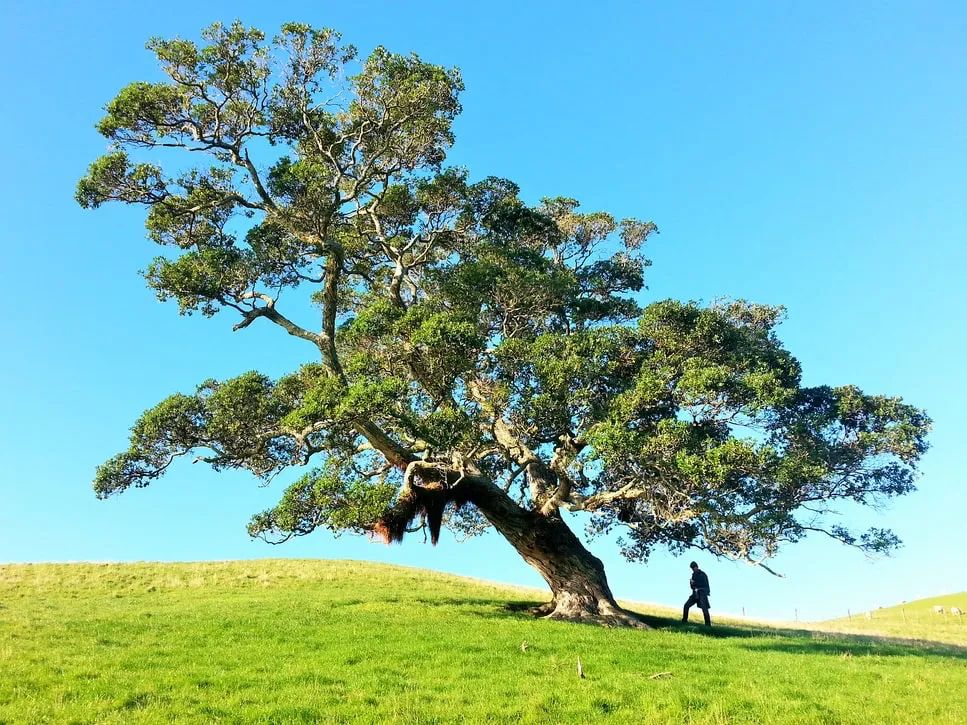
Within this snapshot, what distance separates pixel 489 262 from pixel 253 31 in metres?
10.2

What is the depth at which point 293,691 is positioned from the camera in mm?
14336

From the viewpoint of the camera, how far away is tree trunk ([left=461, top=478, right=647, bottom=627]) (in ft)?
81.1

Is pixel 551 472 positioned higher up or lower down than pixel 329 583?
higher up

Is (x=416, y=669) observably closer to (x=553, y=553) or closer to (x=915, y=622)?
(x=553, y=553)

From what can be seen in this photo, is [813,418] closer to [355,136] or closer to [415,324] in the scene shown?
[415,324]

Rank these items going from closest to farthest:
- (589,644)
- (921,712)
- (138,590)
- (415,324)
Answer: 1. (921,712)
2. (589,644)
3. (415,324)
4. (138,590)

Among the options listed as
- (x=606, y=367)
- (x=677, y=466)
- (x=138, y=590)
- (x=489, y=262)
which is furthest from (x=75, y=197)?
(x=677, y=466)

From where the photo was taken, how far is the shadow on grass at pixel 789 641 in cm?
2145

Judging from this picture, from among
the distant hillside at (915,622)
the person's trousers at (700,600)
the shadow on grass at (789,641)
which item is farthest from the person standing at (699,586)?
the distant hillside at (915,622)

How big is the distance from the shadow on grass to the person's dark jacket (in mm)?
1322

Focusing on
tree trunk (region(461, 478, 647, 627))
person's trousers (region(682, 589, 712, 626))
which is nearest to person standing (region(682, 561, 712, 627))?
person's trousers (region(682, 589, 712, 626))

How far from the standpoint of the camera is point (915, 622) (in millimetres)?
38906

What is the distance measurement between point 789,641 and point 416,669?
13.1m

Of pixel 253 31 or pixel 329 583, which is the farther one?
pixel 329 583
